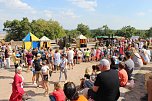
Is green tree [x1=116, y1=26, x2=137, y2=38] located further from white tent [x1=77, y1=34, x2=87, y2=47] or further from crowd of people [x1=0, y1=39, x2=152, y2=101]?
crowd of people [x1=0, y1=39, x2=152, y2=101]

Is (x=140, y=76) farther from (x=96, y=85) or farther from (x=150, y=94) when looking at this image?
(x=96, y=85)

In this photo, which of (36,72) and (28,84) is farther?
(28,84)

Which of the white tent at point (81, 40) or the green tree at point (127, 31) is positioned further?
the green tree at point (127, 31)

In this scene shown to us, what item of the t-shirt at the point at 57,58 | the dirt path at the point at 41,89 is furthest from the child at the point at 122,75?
the t-shirt at the point at 57,58

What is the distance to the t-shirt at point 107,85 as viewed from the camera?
5309mm

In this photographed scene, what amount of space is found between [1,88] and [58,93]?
6.36m

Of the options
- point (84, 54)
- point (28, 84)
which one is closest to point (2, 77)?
point (28, 84)

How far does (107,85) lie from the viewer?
5.37 m

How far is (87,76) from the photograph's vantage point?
1059 cm

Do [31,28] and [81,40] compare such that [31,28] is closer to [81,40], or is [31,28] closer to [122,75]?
[81,40]

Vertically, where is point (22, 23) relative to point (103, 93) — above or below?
above

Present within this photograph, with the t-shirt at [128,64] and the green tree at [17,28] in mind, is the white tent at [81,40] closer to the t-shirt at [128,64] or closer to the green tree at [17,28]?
the green tree at [17,28]

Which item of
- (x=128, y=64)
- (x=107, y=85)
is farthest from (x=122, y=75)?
(x=107, y=85)

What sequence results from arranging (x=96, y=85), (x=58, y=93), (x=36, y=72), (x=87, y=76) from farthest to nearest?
1. (x=36, y=72)
2. (x=87, y=76)
3. (x=58, y=93)
4. (x=96, y=85)
